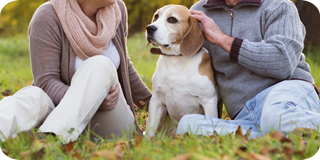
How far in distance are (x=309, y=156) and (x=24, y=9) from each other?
59.1 ft

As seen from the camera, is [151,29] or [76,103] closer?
[76,103]

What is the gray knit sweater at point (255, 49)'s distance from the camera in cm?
231

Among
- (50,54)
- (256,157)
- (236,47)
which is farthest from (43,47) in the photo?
(256,157)

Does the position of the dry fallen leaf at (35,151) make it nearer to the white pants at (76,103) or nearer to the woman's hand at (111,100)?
the white pants at (76,103)

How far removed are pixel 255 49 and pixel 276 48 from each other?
0.15 meters

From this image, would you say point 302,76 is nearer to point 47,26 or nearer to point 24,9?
point 47,26

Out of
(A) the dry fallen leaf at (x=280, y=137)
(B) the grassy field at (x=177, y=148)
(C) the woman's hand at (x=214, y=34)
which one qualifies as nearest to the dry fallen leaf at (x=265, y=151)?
(B) the grassy field at (x=177, y=148)

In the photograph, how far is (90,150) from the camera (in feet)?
→ 6.13

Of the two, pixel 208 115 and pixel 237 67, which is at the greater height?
pixel 237 67

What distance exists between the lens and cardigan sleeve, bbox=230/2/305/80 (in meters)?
2.29

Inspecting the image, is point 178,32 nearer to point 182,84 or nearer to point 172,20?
point 172,20

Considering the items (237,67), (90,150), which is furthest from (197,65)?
(90,150)

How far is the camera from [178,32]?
8.50ft

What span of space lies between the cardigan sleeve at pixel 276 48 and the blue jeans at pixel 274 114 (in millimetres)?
134
